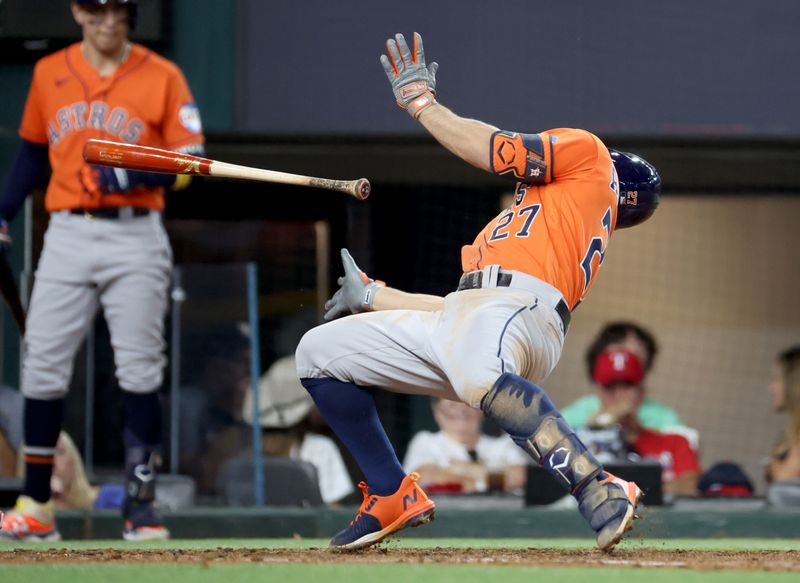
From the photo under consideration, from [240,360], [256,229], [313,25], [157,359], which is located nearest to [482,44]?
[313,25]

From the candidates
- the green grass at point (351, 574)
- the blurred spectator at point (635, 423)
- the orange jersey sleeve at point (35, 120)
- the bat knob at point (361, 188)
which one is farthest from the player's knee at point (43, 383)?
the blurred spectator at point (635, 423)

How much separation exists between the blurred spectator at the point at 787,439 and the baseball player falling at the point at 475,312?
285 centimetres

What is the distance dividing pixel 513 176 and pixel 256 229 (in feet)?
15.7

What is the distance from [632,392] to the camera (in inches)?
332

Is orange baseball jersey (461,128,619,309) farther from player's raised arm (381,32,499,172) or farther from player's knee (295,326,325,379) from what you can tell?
player's knee (295,326,325,379)

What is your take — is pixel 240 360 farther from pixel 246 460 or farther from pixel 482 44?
pixel 482 44

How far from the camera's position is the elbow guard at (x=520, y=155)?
14.4 ft

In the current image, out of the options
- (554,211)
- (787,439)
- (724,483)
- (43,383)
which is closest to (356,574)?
(554,211)

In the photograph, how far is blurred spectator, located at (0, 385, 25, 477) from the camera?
726 centimetres

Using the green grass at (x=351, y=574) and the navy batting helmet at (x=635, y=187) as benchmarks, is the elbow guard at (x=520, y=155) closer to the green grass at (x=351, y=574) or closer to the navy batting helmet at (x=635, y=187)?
the navy batting helmet at (x=635, y=187)

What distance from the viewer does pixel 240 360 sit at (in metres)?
7.86

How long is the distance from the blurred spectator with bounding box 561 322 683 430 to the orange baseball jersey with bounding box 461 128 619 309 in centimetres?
390

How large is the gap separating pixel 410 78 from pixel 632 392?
167 inches

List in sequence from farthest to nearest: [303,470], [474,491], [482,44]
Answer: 1. [482,44]
2. [474,491]
3. [303,470]
